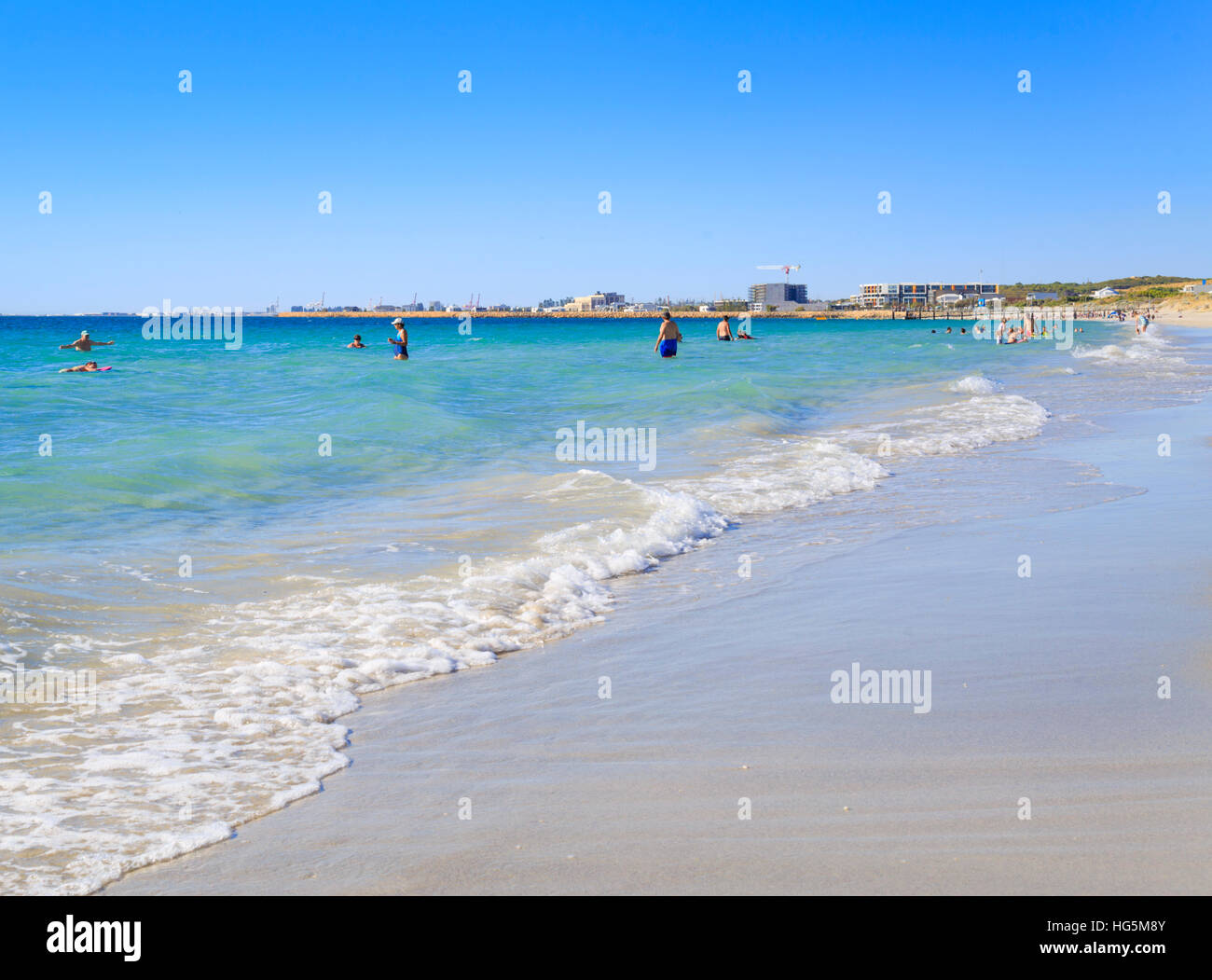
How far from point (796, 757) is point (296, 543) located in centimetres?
597

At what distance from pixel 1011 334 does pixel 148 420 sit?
58935 mm

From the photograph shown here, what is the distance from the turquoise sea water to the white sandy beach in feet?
1.36

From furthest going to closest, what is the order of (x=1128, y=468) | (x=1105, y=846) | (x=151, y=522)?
(x=1128, y=468) < (x=151, y=522) < (x=1105, y=846)

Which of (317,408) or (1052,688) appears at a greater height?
(317,408)

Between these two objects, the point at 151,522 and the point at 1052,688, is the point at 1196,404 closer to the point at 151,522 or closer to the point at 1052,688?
the point at 1052,688

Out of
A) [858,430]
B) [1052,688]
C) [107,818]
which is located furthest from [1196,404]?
[107,818]

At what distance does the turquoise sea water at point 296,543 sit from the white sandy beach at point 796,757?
1.36 feet

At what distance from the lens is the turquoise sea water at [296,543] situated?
4281 mm

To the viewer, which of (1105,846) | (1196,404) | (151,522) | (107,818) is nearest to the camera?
(1105,846)

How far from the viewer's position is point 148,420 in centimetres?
1958
